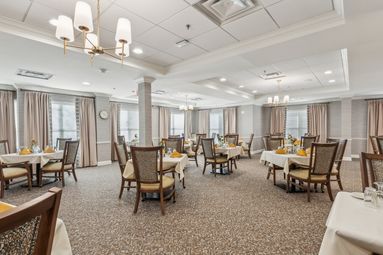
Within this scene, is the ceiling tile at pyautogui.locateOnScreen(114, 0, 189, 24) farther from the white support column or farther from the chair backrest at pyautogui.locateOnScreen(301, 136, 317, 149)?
the chair backrest at pyautogui.locateOnScreen(301, 136, 317, 149)

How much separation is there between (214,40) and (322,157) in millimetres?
2600

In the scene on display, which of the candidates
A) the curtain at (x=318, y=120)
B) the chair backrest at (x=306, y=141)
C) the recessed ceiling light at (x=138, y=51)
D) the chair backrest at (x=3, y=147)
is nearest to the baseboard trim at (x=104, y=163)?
the chair backrest at (x=3, y=147)

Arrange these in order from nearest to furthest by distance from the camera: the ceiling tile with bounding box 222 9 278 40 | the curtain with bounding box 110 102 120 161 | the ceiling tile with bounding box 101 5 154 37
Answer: the ceiling tile with bounding box 101 5 154 37 → the ceiling tile with bounding box 222 9 278 40 → the curtain with bounding box 110 102 120 161

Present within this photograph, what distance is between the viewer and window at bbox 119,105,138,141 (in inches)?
315

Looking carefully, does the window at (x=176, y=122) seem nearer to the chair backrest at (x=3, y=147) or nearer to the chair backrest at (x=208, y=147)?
the chair backrest at (x=208, y=147)

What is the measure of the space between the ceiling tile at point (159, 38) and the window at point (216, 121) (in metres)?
7.67

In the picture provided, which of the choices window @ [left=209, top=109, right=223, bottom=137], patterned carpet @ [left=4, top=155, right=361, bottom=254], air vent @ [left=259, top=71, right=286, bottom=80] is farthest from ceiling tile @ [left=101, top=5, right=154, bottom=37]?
window @ [left=209, top=109, right=223, bottom=137]

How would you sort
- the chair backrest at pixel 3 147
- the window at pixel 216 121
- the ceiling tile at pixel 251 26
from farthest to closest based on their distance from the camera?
1. the window at pixel 216 121
2. the chair backrest at pixel 3 147
3. the ceiling tile at pixel 251 26

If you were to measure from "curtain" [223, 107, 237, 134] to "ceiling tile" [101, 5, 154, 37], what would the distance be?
25.0ft

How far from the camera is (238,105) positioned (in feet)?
31.3

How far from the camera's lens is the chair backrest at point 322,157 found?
3070mm

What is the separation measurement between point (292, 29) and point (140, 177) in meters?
2.98

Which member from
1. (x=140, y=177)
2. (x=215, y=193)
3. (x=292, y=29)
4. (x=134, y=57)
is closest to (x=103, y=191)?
(x=140, y=177)

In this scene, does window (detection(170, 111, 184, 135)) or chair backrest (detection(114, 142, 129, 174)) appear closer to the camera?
chair backrest (detection(114, 142, 129, 174))
